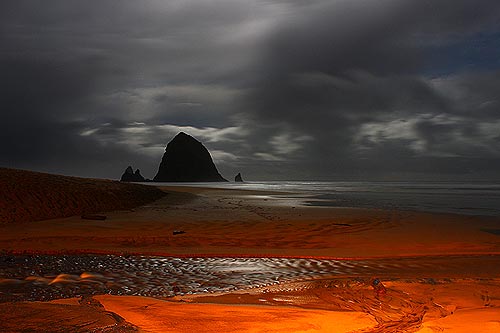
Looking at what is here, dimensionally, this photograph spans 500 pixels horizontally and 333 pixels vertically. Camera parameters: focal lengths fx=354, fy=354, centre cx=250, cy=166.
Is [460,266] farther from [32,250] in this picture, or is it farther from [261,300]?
[32,250]

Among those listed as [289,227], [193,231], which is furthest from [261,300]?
[289,227]

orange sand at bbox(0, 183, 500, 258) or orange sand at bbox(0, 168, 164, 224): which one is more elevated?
orange sand at bbox(0, 168, 164, 224)

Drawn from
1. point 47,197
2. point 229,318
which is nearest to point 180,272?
point 229,318

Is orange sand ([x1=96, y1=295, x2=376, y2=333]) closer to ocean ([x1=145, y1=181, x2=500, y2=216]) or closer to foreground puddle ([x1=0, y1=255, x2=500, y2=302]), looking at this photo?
foreground puddle ([x1=0, y1=255, x2=500, y2=302])

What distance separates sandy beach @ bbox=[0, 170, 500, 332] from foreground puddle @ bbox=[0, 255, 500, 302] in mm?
79

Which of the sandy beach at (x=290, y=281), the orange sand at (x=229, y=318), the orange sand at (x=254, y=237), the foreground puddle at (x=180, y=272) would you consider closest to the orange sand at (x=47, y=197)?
the sandy beach at (x=290, y=281)

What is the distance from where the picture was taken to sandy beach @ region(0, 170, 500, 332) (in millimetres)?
4789

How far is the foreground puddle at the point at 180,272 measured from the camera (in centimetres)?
656

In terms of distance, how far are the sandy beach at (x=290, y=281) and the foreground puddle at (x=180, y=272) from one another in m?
0.08

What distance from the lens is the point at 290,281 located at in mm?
7324

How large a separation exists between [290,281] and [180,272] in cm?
250

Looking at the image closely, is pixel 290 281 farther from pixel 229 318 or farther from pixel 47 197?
pixel 47 197

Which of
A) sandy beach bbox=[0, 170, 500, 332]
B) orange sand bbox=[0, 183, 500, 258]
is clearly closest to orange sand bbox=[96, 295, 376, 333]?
sandy beach bbox=[0, 170, 500, 332]

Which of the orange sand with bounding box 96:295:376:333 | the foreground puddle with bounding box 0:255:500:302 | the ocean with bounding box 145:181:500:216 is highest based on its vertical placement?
the ocean with bounding box 145:181:500:216
